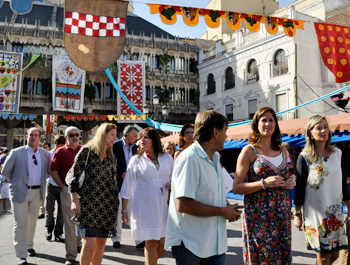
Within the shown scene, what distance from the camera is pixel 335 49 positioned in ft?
26.8

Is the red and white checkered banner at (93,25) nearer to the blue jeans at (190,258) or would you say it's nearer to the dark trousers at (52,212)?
the dark trousers at (52,212)

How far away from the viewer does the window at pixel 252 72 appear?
2358 cm

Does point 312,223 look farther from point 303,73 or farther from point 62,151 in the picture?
point 303,73

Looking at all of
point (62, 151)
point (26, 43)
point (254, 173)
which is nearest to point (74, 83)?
point (26, 43)

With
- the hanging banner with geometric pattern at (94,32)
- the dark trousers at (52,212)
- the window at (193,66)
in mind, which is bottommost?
the dark trousers at (52,212)

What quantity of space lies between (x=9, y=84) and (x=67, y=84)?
14.6ft

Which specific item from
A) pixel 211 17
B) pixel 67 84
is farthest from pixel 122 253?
pixel 67 84

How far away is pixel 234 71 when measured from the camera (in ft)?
83.5

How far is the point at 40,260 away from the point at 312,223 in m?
3.46

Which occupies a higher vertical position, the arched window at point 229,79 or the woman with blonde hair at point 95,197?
the arched window at point 229,79

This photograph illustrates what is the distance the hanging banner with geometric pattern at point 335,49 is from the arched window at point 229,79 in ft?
58.1

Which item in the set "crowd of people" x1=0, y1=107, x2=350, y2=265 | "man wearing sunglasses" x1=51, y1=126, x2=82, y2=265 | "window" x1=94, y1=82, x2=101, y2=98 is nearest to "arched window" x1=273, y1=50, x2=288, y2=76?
"window" x1=94, y1=82, x2=101, y2=98

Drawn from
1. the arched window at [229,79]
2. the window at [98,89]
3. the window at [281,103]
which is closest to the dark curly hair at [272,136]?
the window at [281,103]

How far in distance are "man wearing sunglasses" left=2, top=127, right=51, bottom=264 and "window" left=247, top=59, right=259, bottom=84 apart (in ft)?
69.3
